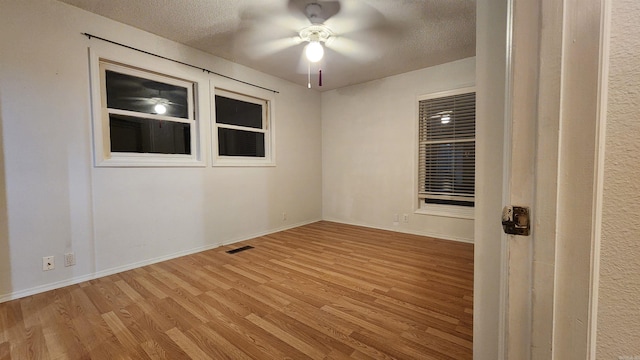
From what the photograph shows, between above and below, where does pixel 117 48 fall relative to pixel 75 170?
above

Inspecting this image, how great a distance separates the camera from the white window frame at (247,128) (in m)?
3.41

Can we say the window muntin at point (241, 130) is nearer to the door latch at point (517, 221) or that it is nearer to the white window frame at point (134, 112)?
the white window frame at point (134, 112)

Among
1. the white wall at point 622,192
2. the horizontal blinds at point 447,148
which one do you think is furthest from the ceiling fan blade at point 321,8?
the white wall at point 622,192

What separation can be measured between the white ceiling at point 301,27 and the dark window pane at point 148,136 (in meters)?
0.99

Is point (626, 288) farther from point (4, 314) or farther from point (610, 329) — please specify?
point (4, 314)

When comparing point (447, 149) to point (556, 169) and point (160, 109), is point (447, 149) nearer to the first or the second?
point (556, 169)

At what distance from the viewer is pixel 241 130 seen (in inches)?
152

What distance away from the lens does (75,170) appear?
7.75 feet

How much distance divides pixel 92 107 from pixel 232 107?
1610 mm

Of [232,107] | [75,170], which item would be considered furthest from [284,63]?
[75,170]

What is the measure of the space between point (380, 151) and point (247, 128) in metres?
2.21

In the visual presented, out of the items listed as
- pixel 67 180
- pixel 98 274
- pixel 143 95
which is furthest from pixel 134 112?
pixel 98 274

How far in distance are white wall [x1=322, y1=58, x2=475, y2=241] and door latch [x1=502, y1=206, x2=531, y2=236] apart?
11.3ft

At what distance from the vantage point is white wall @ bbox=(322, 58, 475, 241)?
3740 mm
